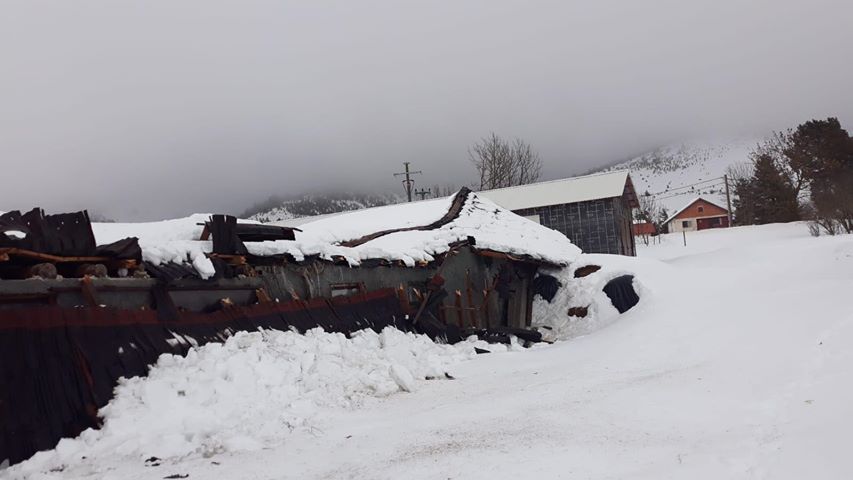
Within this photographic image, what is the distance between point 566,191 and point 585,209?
1822 mm

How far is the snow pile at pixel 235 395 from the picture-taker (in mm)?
5441

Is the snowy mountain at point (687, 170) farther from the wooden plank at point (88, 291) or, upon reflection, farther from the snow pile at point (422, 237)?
the wooden plank at point (88, 291)

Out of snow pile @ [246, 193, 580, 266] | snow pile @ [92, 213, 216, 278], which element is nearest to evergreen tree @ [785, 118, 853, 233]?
snow pile @ [246, 193, 580, 266]

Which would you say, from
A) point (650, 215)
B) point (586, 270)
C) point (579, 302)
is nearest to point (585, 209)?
point (586, 270)

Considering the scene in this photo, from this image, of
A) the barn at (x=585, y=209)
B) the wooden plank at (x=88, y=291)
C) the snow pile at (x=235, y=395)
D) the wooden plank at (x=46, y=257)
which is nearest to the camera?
the snow pile at (x=235, y=395)

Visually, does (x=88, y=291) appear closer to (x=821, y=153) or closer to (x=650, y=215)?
(x=821, y=153)

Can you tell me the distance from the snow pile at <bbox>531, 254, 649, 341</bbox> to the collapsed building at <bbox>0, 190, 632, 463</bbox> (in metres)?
2.70

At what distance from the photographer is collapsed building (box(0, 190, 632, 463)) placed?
5.46 metres

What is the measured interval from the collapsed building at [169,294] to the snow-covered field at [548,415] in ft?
1.30

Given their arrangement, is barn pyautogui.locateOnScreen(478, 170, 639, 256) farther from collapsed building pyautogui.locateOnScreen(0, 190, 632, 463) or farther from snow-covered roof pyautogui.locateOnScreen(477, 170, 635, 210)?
collapsed building pyautogui.locateOnScreen(0, 190, 632, 463)

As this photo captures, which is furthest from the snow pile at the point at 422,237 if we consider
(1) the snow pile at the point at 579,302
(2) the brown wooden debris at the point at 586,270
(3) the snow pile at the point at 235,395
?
(3) the snow pile at the point at 235,395

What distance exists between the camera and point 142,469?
5.06 m

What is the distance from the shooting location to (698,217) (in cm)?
7756

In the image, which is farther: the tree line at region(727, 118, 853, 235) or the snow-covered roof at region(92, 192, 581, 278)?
the tree line at region(727, 118, 853, 235)
